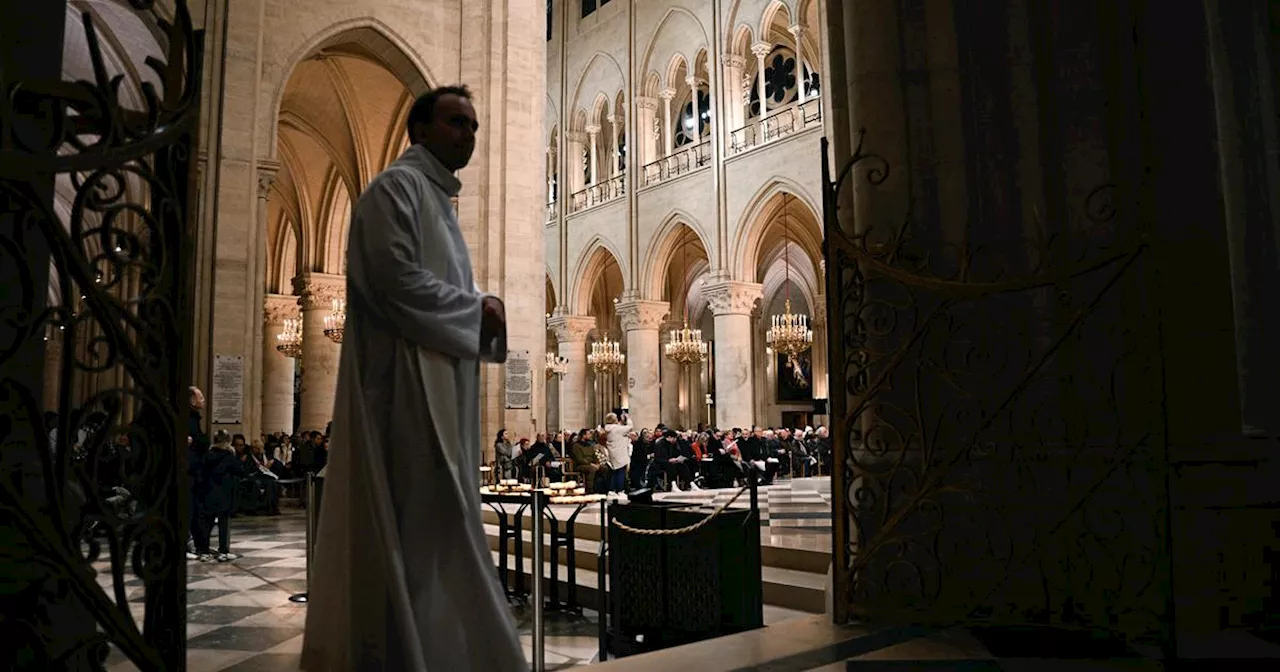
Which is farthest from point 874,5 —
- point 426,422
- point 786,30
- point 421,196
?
point 786,30

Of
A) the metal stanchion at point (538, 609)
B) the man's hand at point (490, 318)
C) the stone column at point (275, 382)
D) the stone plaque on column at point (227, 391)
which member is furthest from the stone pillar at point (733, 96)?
the man's hand at point (490, 318)

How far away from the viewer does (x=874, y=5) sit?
4.11 m

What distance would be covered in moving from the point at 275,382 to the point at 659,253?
10917 mm

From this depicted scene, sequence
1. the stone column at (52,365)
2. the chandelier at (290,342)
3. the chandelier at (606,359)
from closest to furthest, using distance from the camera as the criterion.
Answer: the stone column at (52,365), the chandelier at (290,342), the chandelier at (606,359)

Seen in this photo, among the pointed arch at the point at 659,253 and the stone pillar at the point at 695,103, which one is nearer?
the stone pillar at the point at 695,103

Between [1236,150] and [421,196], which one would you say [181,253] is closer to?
[421,196]

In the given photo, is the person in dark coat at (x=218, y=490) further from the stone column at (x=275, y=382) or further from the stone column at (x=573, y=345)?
the stone column at (x=573, y=345)

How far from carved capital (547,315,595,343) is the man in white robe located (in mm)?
24585

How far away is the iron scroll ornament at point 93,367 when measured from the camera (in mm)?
1639

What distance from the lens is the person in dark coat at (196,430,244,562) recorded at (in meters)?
7.51

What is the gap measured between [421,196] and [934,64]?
2737mm

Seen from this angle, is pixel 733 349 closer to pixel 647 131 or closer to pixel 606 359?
pixel 606 359

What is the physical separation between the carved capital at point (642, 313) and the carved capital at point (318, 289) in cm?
821

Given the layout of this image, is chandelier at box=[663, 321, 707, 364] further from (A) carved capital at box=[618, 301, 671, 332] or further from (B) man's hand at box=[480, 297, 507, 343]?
(B) man's hand at box=[480, 297, 507, 343]
